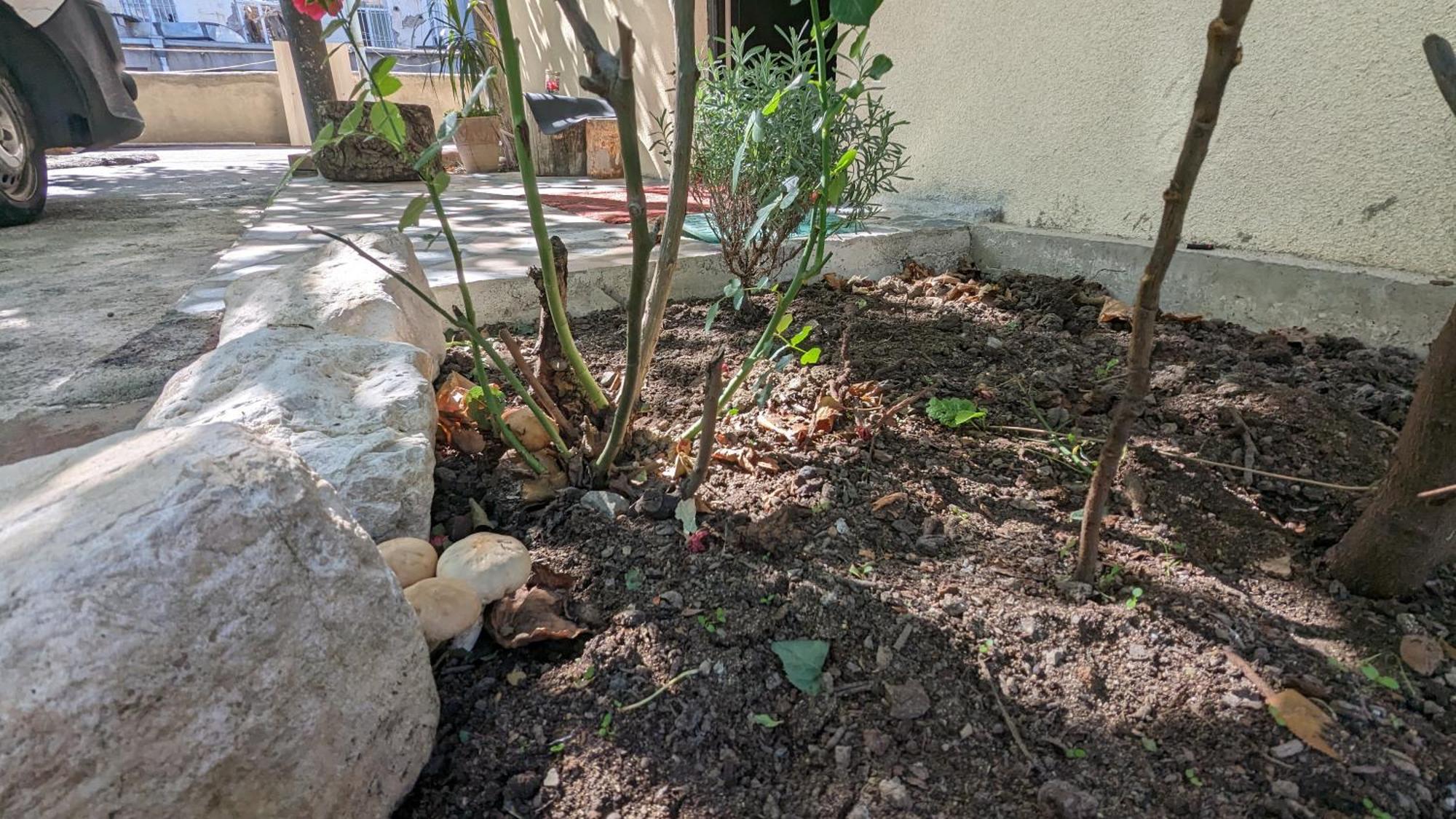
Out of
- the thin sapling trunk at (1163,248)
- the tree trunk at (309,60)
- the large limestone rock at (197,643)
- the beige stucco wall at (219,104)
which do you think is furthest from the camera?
the beige stucco wall at (219,104)

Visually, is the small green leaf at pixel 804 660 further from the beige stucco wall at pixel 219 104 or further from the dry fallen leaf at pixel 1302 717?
the beige stucco wall at pixel 219 104

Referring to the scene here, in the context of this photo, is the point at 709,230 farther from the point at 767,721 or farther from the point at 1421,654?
the point at 1421,654

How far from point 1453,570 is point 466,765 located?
1727mm

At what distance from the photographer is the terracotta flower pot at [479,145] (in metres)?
8.07

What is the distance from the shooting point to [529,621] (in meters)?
1.20

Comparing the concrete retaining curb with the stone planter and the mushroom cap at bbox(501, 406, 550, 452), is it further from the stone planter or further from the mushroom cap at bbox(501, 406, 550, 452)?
the stone planter

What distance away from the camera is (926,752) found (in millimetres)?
999

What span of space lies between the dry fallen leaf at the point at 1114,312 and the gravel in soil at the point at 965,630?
1.74 ft

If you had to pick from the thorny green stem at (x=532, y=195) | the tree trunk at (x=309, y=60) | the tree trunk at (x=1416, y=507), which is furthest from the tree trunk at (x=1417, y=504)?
the tree trunk at (x=309, y=60)

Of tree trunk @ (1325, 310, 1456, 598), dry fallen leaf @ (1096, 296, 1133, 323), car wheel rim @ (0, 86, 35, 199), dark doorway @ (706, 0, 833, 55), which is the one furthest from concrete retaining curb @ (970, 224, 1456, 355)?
car wheel rim @ (0, 86, 35, 199)

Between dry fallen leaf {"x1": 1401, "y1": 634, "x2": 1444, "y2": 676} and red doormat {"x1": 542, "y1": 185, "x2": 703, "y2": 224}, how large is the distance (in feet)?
10.8

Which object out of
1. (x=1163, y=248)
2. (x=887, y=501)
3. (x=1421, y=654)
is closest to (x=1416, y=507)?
(x=1421, y=654)

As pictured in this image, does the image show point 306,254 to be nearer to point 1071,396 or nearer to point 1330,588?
point 1071,396

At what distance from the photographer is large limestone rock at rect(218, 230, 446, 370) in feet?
6.34
